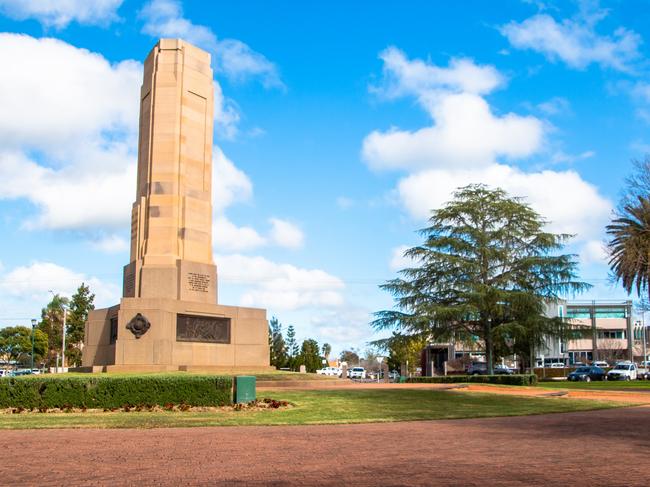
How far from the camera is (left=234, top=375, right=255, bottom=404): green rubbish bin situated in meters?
21.1

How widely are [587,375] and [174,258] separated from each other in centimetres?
4349

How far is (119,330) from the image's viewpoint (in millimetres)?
32531

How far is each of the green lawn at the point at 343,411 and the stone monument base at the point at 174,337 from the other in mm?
7989

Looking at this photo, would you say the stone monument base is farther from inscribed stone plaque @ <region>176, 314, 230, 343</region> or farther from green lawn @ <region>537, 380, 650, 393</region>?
green lawn @ <region>537, 380, 650, 393</region>

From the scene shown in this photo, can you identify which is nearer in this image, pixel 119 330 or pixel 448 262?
pixel 119 330

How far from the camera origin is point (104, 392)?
2045 cm

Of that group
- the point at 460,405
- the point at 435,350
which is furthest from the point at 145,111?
the point at 435,350

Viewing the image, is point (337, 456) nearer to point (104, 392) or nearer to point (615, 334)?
point (104, 392)

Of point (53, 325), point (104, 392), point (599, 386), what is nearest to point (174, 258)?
point (104, 392)

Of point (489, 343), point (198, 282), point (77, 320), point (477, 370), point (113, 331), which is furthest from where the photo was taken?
point (77, 320)

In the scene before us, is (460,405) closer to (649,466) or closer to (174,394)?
(174,394)

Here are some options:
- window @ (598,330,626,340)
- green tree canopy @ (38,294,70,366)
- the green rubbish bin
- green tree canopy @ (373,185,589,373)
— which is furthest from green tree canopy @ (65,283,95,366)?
window @ (598,330,626,340)

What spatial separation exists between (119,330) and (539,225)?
93.5 feet

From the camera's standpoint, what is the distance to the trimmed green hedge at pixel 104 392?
20.3 meters
